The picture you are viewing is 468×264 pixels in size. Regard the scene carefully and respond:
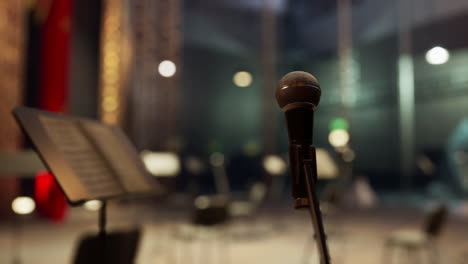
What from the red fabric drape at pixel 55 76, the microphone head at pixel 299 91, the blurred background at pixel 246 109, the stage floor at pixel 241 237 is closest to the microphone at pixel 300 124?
the microphone head at pixel 299 91

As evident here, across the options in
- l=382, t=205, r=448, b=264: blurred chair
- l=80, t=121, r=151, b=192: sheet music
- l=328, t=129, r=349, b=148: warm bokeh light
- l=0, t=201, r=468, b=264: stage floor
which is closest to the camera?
l=80, t=121, r=151, b=192: sheet music

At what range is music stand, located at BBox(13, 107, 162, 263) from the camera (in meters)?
1.36

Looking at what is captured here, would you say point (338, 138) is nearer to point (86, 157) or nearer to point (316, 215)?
point (86, 157)

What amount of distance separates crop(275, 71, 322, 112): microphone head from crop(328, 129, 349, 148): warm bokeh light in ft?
28.9

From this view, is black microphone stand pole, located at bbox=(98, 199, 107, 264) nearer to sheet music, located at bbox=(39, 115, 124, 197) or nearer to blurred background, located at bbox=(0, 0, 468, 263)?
sheet music, located at bbox=(39, 115, 124, 197)

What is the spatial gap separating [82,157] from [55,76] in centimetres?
623

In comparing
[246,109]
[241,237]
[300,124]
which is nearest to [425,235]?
[241,237]

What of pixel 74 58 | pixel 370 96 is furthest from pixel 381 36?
pixel 74 58

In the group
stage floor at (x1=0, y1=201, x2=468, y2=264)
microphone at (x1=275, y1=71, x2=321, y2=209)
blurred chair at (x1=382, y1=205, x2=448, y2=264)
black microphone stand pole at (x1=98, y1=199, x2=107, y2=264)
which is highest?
microphone at (x1=275, y1=71, x2=321, y2=209)

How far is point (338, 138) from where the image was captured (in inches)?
389

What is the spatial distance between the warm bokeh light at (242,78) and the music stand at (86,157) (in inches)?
366

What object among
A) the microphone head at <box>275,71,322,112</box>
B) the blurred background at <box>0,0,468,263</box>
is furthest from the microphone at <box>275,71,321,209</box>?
the blurred background at <box>0,0,468,263</box>

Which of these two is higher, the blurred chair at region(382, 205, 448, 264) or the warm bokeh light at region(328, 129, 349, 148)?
the warm bokeh light at region(328, 129, 349, 148)

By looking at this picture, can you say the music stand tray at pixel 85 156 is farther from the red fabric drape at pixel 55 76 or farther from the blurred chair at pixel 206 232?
the red fabric drape at pixel 55 76
